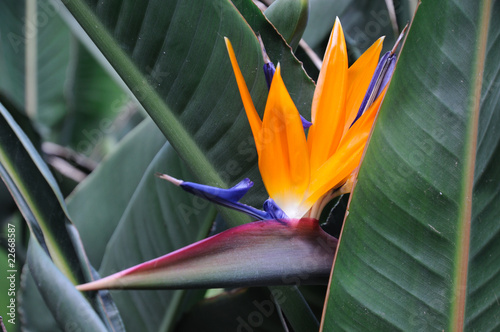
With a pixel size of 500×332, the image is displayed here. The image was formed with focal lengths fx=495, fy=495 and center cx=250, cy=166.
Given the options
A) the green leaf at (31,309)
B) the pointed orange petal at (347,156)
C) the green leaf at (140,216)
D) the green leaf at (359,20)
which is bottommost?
the green leaf at (31,309)

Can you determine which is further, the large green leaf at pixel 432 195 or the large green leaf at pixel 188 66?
the large green leaf at pixel 188 66

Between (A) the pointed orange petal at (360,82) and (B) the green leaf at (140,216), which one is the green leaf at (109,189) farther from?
(A) the pointed orange petal at (360,82)

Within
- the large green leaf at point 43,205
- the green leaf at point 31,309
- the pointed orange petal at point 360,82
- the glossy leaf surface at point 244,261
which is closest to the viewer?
the glossy leaf surface at point 244,261

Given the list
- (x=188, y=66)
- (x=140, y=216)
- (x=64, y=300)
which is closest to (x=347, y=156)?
(x=188, y=66)

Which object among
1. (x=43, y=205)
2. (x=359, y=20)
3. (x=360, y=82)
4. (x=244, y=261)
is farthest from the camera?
(x=359, y=20)

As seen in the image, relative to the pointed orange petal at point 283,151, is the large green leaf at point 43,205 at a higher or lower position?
lower

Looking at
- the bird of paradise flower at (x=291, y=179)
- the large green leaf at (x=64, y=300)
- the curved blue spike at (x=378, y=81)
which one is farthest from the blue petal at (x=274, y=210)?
the large green leaf at (x=64, y=300)

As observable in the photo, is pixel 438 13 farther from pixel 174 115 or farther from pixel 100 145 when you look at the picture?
pixel 100 145

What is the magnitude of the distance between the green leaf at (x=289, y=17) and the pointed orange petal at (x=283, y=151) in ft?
0.57

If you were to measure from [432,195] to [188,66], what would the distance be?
0.27 m

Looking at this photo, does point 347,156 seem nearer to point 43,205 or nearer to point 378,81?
point 378,81

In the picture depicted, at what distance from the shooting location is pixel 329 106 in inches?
17.3

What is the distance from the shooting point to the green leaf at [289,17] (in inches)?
22.1

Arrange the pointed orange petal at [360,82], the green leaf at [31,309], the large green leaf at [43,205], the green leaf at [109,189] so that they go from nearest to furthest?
the pointed orange petal at [360,82] < the large green leaf at [43,205] < the green leaf at [31,309] < the green leaf at [109,189]
